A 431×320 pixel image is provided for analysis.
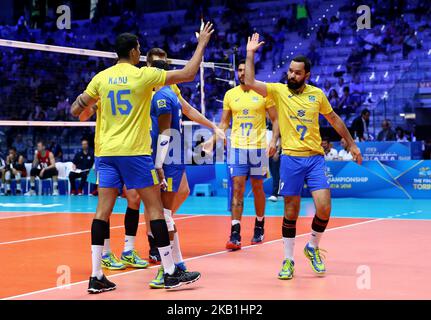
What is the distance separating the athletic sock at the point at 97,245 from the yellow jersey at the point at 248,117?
388cm

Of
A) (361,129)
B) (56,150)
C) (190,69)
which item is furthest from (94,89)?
(56,150)

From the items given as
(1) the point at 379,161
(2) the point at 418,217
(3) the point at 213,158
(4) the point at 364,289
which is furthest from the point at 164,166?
(3) the point at 213,158

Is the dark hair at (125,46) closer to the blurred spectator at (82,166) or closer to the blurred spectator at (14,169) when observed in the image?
the blurred spectator at (82,166)

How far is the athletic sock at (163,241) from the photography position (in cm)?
646

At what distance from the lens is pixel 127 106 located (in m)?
6.34

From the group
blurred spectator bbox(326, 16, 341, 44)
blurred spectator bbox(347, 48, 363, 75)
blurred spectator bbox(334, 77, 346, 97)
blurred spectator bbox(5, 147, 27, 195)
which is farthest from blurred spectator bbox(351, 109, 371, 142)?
blurred spectator bbox(5, 147, 27, 195)

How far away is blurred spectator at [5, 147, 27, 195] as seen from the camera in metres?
22.2

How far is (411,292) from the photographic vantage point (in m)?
6.18

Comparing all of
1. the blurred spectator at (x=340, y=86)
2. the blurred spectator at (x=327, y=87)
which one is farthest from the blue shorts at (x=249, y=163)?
the blurred spectator at (x=340, y=86)

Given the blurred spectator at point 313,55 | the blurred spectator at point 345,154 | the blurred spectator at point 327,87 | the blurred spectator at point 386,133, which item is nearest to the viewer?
the blurred spectator at point 345,154

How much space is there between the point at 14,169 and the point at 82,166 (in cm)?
268

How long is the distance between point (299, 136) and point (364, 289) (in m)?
1.79

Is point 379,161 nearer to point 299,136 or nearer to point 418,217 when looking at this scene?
point 418,217

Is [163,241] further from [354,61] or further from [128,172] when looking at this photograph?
[354,61]
